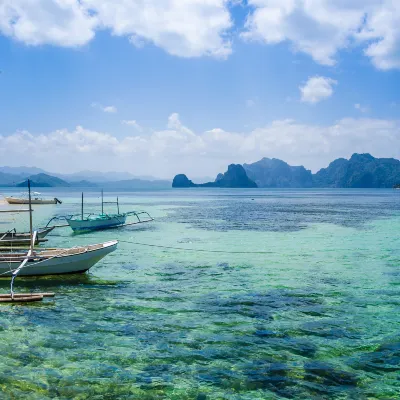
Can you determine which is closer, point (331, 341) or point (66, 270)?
point (331, 341)

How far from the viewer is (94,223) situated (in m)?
54.3

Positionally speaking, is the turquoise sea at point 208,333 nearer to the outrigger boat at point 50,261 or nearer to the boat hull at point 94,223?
the outrigger boat at point 50,261

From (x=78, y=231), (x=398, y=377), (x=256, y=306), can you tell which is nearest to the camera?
(x=398, y=377)

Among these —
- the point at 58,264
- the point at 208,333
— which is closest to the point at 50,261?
the point at 58,264

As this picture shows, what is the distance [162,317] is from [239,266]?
12.7 metres

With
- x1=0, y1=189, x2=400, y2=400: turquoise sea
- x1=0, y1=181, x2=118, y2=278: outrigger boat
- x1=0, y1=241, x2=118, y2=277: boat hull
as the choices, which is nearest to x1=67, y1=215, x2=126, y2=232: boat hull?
x1=0, y1=189, x2=400, y2=400: turquoise sea

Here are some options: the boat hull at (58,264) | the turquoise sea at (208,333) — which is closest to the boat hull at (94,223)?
the turquoise sea at (208,333)

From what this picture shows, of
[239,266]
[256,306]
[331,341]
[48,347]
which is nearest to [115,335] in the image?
[48,347]

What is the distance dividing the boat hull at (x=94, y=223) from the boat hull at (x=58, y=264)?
1092 inches

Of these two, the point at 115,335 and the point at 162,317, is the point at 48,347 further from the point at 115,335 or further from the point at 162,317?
the point at 162,317

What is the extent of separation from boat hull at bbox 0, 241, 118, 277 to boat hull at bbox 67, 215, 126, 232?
27749mm

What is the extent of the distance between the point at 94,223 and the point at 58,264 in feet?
100

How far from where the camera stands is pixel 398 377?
475 inches

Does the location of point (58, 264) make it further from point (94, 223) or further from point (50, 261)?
point (94, 223)
